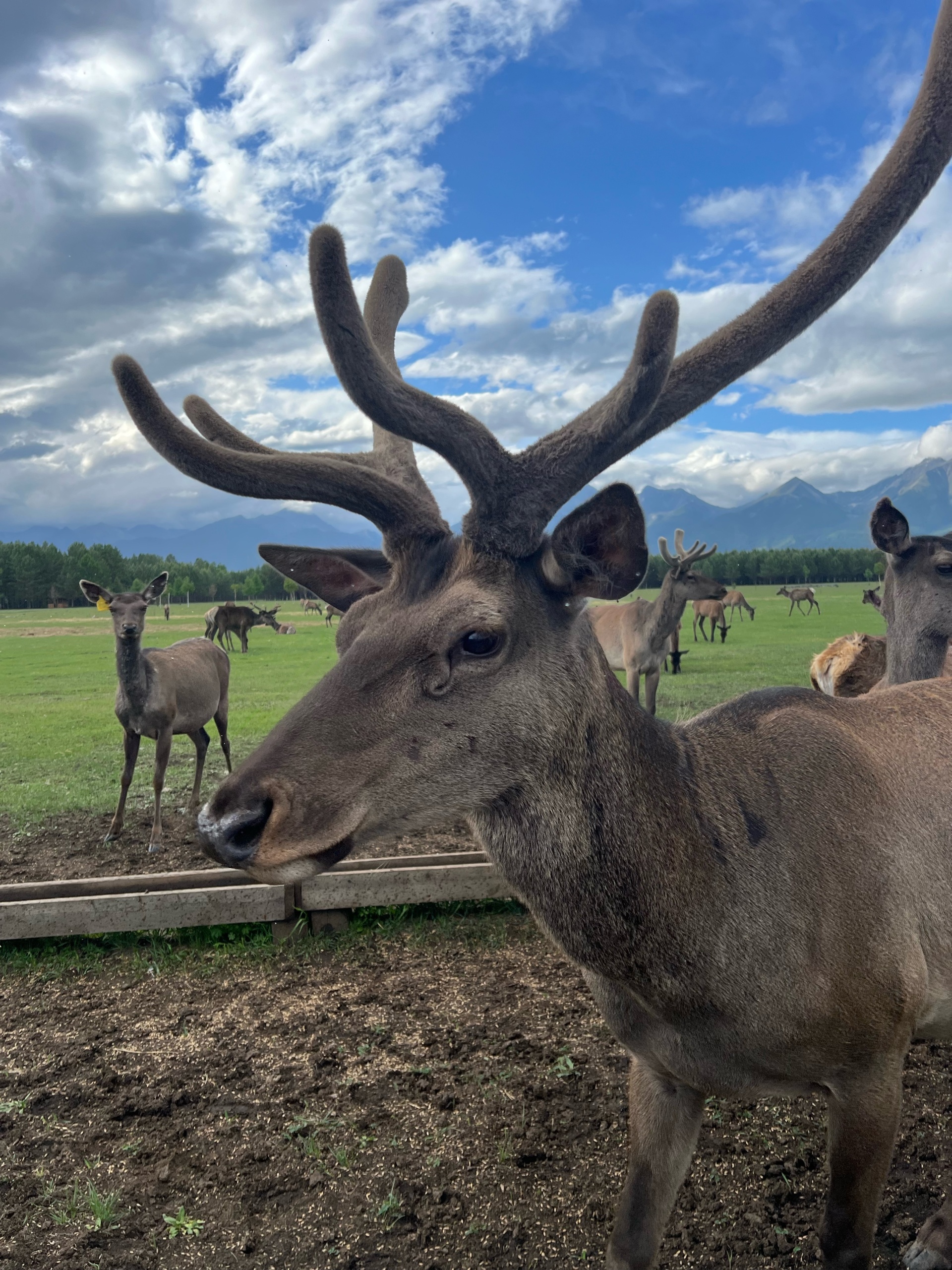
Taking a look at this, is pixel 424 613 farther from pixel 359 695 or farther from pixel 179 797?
pixel 179 797

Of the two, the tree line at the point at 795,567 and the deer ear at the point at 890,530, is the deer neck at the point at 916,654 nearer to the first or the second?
the deer ear at the point at 890,530

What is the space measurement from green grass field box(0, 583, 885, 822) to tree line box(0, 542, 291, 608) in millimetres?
18450

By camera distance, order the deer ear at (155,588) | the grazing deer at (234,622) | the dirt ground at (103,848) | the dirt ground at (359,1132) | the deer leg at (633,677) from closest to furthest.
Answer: the dirt ground at (359,1132)
the dirt ground at (103,848)
the deer ear at (155,588)
the deer leg at (633,677)
the grazing deer at (234,622)

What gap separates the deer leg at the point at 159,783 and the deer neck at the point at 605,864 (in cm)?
644

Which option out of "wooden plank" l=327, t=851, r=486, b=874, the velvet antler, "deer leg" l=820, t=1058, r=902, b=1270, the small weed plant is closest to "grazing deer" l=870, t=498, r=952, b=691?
"wooden plank" l=327, t=851, r=486, b=874

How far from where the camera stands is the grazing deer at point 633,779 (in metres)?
2.31

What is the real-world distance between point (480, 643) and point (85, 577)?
2742 inches

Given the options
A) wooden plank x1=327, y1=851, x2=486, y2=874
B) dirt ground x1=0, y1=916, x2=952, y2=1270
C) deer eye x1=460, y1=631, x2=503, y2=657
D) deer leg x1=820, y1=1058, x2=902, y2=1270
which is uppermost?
deer eye x1=460, y1=631, x2=503, y2=657

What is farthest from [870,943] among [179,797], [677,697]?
[677,697]

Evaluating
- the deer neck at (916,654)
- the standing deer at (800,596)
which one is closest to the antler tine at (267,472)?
the deer neck at (916,654)

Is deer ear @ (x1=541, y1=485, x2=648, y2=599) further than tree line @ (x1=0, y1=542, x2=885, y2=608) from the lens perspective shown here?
No

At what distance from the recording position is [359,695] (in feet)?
7.44

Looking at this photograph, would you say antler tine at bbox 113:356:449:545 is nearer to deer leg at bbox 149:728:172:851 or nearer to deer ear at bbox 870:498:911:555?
deer ear at bbox 870:498:911:555

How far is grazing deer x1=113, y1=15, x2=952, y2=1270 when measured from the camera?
2.31 meters
